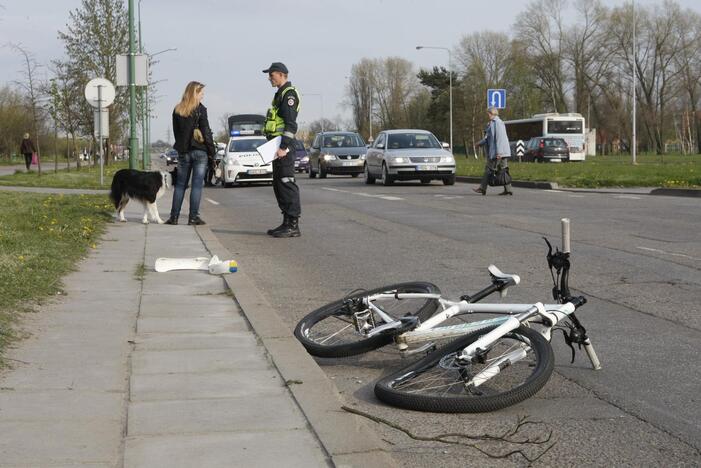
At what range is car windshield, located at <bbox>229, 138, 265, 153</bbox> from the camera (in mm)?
29359

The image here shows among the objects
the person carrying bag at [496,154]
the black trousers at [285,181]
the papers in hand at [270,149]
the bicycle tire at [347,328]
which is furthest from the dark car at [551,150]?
the bicycle tire at [347,328]

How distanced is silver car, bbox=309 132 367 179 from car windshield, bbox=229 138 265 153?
6736mm

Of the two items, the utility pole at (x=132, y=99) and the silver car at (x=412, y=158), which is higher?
the utility pole at (x=132, y=99)

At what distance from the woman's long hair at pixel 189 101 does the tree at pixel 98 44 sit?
107ft

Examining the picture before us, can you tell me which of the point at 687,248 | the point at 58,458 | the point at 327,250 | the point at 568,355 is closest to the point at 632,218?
the point at 687,248

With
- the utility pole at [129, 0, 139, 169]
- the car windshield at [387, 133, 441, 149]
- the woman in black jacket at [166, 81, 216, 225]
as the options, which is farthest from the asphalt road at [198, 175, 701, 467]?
the car windshield at [387, 133, 441, 149]

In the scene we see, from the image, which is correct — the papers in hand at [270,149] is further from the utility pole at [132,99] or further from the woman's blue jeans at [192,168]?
the utility pole at [132,99]

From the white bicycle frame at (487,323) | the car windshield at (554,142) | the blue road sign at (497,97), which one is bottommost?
the white bicycle frame at (487,323)

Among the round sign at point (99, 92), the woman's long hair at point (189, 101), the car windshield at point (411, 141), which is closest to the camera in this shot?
the woman's long hair at point (189, 101)

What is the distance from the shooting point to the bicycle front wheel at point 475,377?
177 inches

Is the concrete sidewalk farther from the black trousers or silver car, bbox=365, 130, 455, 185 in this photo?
silver car, bbox=365, 130, 455, 185

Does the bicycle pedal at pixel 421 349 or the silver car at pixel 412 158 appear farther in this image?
the silver car at pixel 412 158

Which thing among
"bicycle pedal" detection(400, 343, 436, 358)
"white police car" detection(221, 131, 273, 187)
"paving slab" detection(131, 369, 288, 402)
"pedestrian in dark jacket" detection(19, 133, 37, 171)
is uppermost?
"pedestrian in dark jacket" detection(19, 133, 37, 171)

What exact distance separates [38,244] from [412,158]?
17996 millimetres
